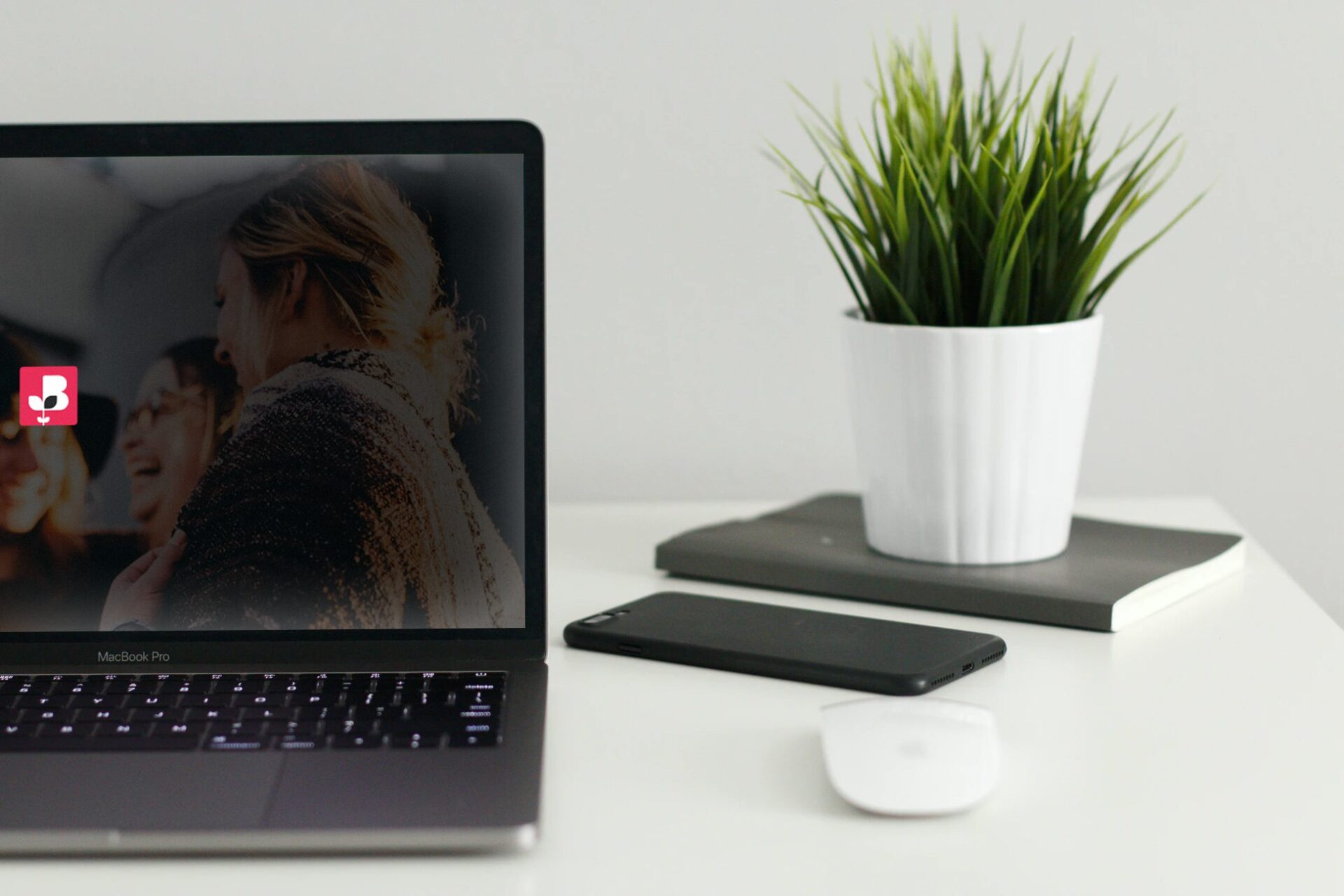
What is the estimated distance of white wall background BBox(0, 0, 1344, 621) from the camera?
1.09 m

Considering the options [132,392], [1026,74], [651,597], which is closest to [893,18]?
[1026,74]

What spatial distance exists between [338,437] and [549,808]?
0.25 meters

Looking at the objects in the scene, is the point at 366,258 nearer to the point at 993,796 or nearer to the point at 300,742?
the point at 300,742

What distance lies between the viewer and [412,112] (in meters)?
1.10

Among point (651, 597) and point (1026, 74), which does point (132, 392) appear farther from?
point (1026, 74)

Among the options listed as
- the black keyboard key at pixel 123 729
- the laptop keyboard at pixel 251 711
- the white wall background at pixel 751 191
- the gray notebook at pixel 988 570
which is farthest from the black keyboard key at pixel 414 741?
the white wall background at pixel 751 191

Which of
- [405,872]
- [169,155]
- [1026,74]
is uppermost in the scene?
[1026,74]

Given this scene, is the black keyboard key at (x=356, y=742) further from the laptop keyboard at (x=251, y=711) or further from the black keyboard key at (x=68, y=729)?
the black keyboard key at (x=68, y=729)

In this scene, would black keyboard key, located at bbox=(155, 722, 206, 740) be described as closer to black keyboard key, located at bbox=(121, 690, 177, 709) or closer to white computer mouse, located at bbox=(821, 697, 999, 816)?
black keyboard key, located at bbox=(121, 690, 177, 709)

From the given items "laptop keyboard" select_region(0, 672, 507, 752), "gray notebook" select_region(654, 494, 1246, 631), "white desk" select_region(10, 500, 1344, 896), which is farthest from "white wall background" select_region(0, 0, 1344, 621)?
"laptop keyboard" select_region(0, 672, 507, 752)

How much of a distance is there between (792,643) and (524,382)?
0.66ft

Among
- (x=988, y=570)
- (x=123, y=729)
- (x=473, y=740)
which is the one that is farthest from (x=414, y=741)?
(x=988, y=570)

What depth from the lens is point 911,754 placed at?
54 centimetres

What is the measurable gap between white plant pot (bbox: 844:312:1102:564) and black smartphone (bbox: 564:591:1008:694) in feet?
0.35
